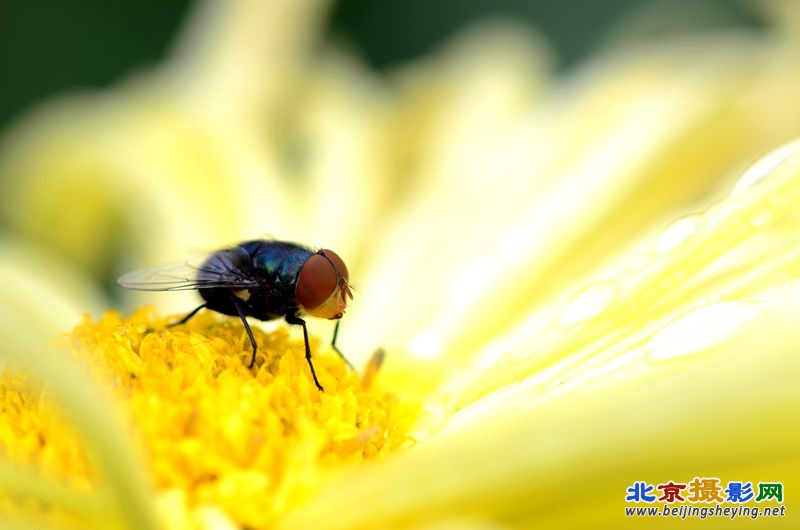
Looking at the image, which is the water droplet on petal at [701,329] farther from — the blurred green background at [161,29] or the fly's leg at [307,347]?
the blurred green background at [161,29]

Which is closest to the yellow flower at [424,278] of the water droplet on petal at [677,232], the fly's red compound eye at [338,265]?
the water droplet on petal at [677,232]

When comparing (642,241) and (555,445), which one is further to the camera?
(642,241)

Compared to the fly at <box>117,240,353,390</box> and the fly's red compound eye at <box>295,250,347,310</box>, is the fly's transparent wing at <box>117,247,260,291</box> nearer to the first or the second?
the fly at <box>117,240,353,390</box>

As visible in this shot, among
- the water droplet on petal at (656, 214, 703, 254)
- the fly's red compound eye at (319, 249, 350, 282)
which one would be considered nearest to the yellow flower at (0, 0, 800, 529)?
the water droplet on petal at (656, 214, 703, 254)

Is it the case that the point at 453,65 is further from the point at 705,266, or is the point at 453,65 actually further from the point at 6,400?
the point at 6,400

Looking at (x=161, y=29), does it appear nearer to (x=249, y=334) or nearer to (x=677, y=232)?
(x=249, y=334)

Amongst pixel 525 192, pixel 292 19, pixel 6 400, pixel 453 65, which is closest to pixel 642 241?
pixel 525 192

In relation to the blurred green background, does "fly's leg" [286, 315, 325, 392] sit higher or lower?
lower
